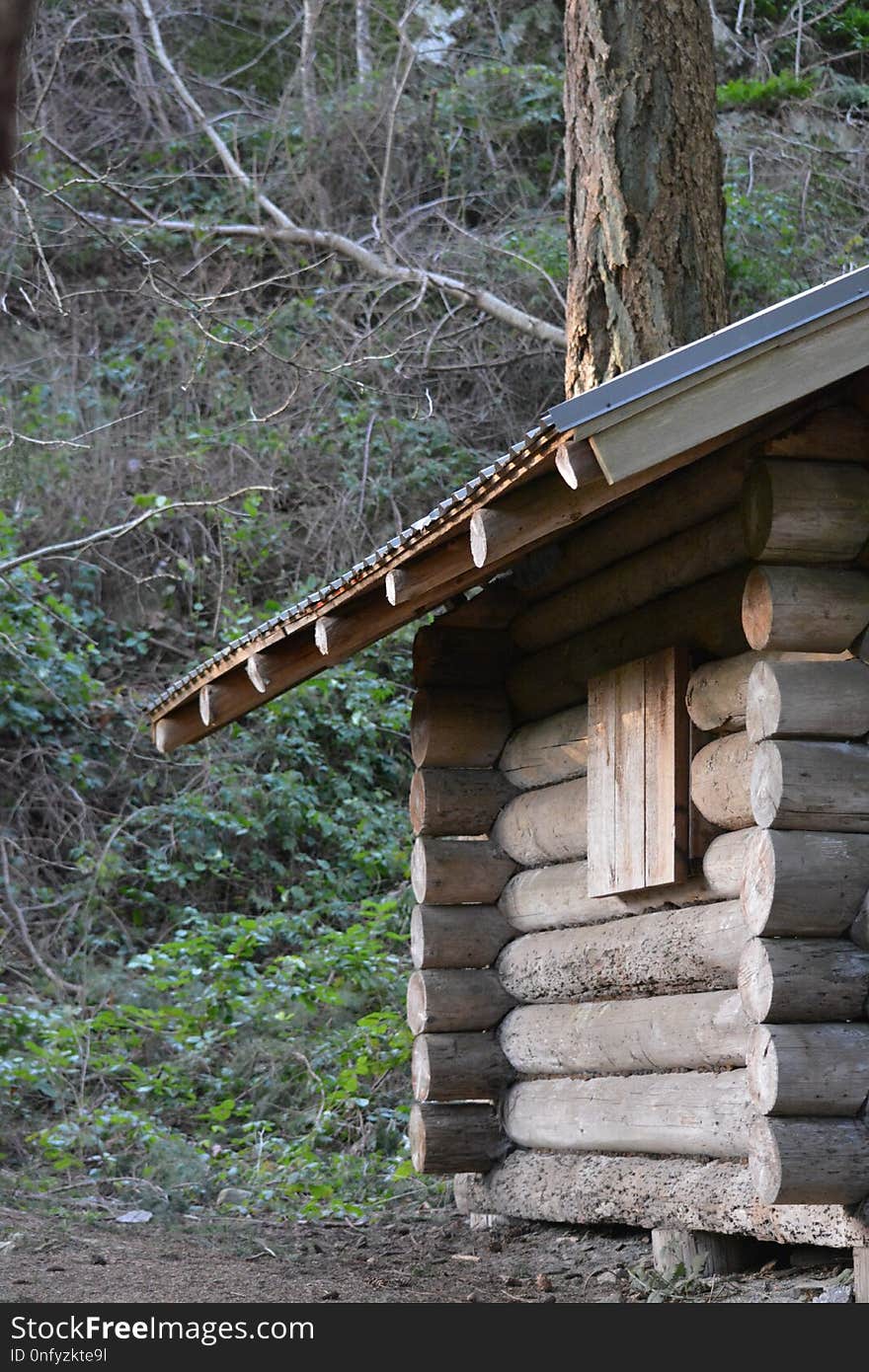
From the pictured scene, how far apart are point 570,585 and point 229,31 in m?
14.9

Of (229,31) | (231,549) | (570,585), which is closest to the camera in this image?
(570,585)

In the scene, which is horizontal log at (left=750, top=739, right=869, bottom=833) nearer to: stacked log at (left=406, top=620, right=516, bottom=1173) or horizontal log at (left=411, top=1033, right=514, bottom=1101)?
stacked log at (left=406, top=620, right=516, bottom=1173)

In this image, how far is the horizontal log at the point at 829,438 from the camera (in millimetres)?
5695

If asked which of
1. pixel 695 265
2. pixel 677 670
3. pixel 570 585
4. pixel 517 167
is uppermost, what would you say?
pixel 517 167

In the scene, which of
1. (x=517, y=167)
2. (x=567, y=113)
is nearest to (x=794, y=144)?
(x=517, y=167)

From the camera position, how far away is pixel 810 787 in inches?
218

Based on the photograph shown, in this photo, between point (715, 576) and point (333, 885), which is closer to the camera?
point (715, 576)

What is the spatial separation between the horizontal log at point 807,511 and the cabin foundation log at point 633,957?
1.43 m

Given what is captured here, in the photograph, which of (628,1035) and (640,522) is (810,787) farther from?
(628,1035)

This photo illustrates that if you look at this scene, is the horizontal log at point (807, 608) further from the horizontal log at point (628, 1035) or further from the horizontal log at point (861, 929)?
the horizontal log at point (628, 1035)

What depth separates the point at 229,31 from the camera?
20.2 m

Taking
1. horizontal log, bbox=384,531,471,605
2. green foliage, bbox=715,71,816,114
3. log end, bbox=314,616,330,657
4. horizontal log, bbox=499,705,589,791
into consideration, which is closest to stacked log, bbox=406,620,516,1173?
horizontal log, bbox=499,705,589,791

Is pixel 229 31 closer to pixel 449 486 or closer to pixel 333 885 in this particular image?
pixel 449 486

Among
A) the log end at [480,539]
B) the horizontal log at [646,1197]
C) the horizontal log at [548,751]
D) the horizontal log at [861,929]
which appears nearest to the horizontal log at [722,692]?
the horizontal log at [861,929]
